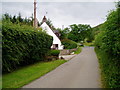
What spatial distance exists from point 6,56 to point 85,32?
75.2 meters

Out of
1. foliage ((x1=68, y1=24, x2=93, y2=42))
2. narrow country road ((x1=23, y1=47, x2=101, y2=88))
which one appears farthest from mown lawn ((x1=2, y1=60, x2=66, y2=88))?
foliage ((x1=68, y1=24, x2=93, y2=42))

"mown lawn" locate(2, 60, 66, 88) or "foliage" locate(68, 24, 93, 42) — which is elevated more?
"foliage" locate(68, 24, 93, 42)

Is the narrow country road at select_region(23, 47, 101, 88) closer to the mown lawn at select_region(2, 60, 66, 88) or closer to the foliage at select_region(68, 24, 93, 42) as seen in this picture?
the mown lawn at select_region(2, 60, 66, 88)

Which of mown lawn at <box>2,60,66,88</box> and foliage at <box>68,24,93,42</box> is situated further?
foliage at <box>68,24,93,42</box>

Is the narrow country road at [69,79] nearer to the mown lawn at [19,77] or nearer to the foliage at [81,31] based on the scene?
the mown lawn at [19,77]

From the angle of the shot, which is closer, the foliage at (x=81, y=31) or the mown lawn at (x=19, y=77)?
the mown lawn at (x=19, y=77)

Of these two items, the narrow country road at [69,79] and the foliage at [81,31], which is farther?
the foliage at [81,31]

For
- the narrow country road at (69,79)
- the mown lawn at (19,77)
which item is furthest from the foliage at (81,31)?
the mown lawn at (19,77)

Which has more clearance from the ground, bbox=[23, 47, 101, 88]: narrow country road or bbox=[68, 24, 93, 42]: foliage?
bbox=[68, 24, 93, 42]: foliage

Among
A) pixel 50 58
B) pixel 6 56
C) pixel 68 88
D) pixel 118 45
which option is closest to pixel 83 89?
pixel 68 88

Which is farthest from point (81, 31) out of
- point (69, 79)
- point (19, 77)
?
point (19, 77)

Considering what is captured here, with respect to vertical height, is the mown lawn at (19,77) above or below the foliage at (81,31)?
below

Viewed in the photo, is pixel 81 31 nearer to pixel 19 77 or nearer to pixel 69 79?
pixel 69 79

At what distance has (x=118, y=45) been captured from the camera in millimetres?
4707
